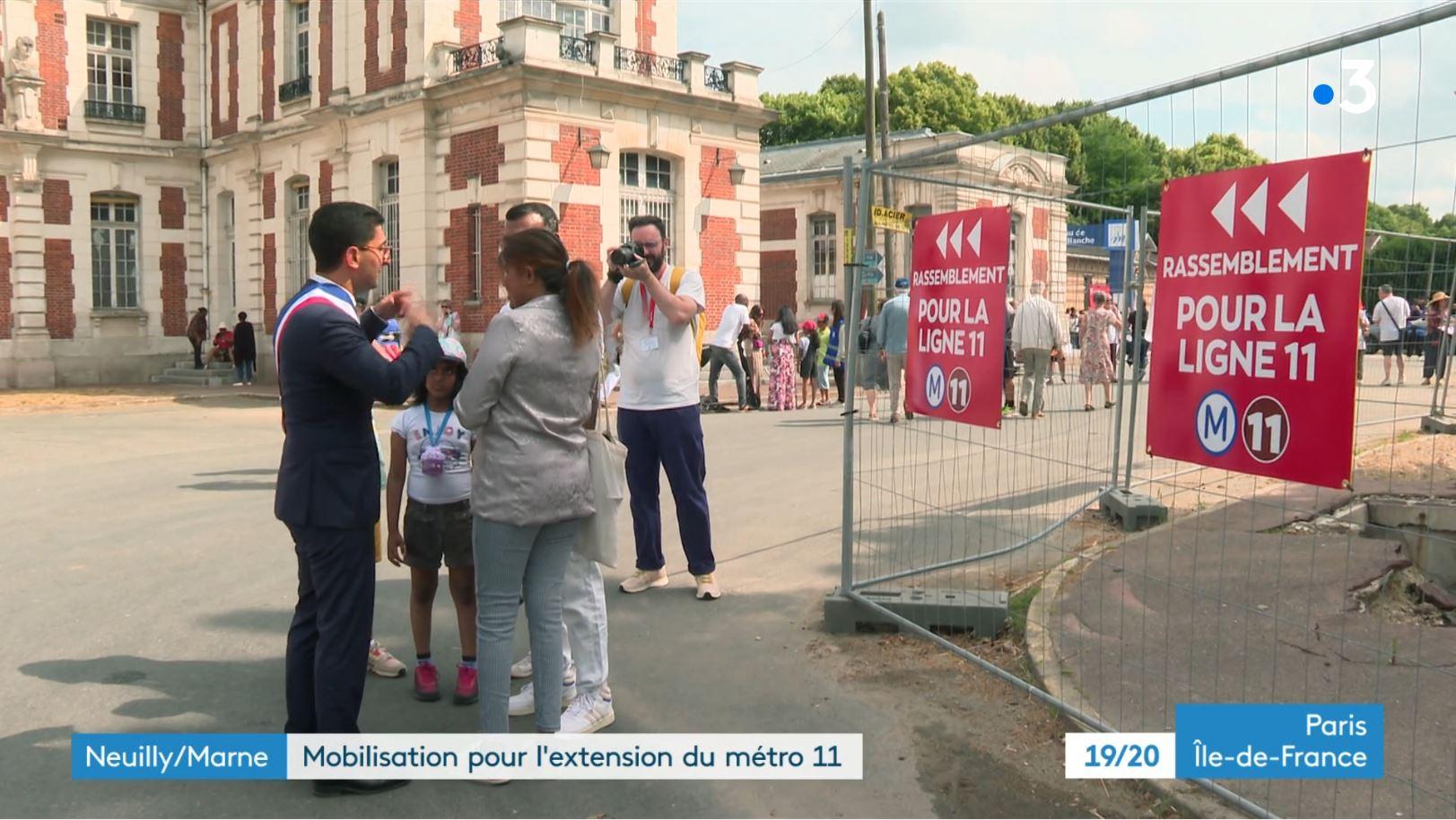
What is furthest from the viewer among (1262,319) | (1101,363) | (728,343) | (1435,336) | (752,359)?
(752,359)

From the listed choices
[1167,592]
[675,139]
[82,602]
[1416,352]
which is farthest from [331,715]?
[675,139]

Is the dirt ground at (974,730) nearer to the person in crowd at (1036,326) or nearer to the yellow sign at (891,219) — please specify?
the person in crowd at (1036,326)

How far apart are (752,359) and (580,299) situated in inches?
577

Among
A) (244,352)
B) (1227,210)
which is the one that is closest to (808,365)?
(244,352)

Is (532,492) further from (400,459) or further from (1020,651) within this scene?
(1020,651)

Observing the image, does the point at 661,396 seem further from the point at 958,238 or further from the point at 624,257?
the point at 958,238

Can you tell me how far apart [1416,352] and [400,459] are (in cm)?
457

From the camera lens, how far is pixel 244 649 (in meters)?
5.23

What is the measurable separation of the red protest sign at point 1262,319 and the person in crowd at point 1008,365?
100 cm

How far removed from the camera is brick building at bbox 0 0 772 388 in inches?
813

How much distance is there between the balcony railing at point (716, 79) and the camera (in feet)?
75.2

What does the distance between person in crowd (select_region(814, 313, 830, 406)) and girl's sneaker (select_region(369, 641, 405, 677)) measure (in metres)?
14.1
